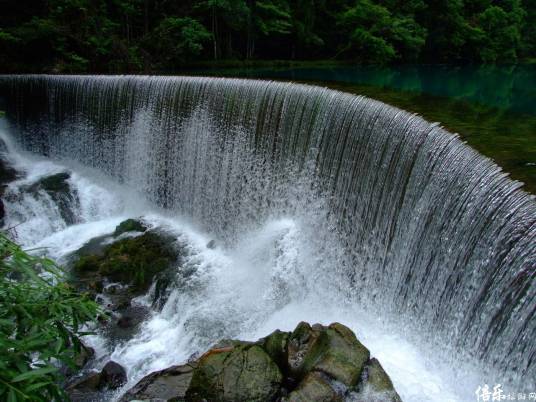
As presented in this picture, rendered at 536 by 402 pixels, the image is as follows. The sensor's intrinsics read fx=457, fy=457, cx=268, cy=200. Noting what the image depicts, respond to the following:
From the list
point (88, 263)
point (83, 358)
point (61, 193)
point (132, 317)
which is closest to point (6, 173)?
point (61, 193)

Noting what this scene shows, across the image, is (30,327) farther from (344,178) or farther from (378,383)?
(344,178)

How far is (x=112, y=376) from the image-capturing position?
6230 millimetres

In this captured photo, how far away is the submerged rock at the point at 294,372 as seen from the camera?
4555 millimetres

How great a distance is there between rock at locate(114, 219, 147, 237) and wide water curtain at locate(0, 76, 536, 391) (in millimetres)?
879

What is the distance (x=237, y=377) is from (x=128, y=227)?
21.0 ft

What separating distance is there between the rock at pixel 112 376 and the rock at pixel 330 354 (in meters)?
2.69

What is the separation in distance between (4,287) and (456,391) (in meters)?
4.62

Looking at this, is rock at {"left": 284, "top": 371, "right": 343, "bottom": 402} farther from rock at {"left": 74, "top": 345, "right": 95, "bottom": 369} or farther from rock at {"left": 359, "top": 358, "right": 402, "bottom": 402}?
rock at {"left": 74, "top": 345, "right": 95, "bottom": 369}

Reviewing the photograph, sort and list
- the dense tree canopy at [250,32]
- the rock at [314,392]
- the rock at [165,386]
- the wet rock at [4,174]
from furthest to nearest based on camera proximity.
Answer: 1. the dense tree canopy at [250,32]
2. the wet rock at [4,174]
3. the rock at [165,386]
4. the rock at [314,392]

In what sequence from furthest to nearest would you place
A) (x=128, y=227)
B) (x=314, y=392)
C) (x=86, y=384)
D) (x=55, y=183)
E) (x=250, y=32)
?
(x=250, y=32) → (x=55, y=183) → (x=128, y=227) → (x=86, y=384) → (x=314, y=392)

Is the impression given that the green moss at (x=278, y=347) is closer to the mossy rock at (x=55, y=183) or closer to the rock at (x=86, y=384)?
the rock at (x=86, y=384)

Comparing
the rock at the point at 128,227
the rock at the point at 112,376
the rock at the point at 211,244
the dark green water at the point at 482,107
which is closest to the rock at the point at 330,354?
the dark green water at the point at 482,107

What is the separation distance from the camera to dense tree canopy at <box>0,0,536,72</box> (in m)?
15.1

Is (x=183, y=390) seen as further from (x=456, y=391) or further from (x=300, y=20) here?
(x=300, y=20)
